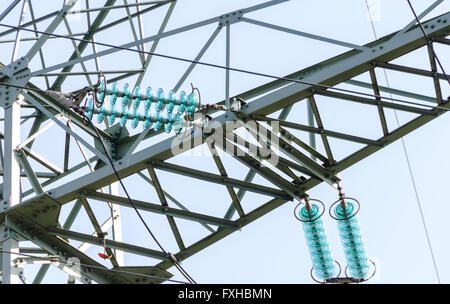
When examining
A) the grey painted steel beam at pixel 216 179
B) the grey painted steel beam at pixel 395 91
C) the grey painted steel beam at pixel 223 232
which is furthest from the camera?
the grey painted steel beam at pixel 223 232

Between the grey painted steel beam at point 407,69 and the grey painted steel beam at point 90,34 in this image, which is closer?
the grey painted steel beam at point 407,69

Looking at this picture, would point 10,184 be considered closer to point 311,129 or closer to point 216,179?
point 216,179

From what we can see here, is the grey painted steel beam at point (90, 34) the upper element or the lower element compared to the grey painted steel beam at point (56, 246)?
upper

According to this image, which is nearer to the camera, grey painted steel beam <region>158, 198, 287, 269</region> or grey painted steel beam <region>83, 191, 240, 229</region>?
grey painted steel beam <region>158, 198, 287, 269</region>

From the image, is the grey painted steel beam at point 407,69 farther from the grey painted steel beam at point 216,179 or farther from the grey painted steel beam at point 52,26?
the grey painted steel beam at point 52,26

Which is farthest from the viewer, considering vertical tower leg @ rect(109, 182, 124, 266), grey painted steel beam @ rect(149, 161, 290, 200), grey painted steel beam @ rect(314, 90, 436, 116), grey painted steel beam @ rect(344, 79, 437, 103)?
vertical tower leg @ rect(109, 182, 124, 266)

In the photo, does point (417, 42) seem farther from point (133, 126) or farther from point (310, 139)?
point (133, 126)

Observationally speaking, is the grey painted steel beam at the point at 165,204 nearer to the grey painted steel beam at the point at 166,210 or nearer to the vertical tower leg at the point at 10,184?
the grey painted steel beam at the point at 166,210

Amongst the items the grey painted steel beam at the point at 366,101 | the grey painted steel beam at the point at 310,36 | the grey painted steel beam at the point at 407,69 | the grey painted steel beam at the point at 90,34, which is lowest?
the grey painted steel beam at the point at 366,101

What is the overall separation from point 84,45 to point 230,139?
15.4 ft

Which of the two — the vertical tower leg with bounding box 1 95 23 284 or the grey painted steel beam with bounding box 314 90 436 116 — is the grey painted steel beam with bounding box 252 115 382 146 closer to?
the grey painted steel beam with bounding box 314 90 436 116

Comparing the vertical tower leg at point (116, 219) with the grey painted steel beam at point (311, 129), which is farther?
the vertical tower leg at point (116, 219)

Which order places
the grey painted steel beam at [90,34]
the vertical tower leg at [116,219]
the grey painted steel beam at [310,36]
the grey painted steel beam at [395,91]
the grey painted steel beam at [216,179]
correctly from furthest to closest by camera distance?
the grey painted steel beam at [90,34], the vertical tower leg at [116,219], the grey painted steel beam at [216,179], the grey painted steel beam at [395,91], the grey painted steel beam at [310,36]
